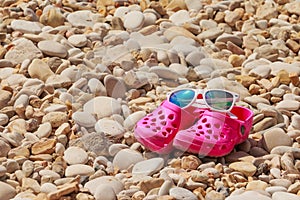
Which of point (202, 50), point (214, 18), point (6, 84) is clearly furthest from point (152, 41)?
point (6, 84)

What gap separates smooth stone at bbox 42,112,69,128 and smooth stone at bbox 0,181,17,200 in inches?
14.2

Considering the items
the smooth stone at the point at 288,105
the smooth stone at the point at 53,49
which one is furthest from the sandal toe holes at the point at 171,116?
the smooth stone at the point at 53,49

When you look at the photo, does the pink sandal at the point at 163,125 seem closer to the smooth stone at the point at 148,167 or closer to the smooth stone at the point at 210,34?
the smooth stone at the point at 148,167

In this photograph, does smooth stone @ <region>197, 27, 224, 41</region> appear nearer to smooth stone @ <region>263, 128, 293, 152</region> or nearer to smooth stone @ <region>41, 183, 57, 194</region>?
smooth stone @ <region>263, 128, 293, 152</region>

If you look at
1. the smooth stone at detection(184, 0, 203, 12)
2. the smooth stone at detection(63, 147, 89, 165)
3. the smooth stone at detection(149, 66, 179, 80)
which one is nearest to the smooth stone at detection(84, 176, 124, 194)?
the smooth stone at detection(63, 147, 89, 165)

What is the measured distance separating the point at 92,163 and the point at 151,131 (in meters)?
0.20

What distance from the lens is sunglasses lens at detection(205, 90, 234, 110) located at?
212 centimetres

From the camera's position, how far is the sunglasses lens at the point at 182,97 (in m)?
2.13

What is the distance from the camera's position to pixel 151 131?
2105 mm

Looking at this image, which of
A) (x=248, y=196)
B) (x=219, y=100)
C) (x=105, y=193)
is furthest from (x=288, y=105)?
(x=105, y=193)

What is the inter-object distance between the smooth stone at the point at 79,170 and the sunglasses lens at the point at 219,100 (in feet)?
1.32

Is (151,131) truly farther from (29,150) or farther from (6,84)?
(6,84)

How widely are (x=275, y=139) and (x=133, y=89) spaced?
539mm

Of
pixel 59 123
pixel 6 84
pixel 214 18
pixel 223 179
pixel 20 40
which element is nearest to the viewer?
pixel 223 179
